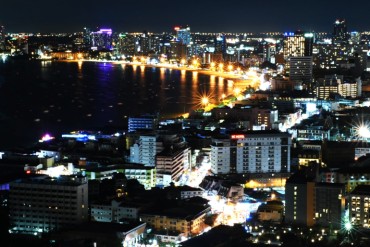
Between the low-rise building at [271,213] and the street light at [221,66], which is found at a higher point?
the street light at [221,66]

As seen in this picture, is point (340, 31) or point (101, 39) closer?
point (340, 31)

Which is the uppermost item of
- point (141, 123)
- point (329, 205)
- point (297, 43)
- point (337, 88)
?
point (297, 43)

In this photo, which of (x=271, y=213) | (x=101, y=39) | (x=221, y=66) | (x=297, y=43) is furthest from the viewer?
(x=101, y=39)

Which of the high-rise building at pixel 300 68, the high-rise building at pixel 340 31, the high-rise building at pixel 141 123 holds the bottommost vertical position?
the high-rise building at pixel 141 123

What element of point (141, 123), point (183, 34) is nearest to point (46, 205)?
point (141, 123)

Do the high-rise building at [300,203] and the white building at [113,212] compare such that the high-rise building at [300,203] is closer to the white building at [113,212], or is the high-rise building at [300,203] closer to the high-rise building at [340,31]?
the white building at [113,212]

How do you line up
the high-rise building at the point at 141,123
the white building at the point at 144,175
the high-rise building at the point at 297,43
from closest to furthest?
the white building at the point at 144,175 → the high-rise building at the point at 141,123 → the high-rise building at the point at 297,43

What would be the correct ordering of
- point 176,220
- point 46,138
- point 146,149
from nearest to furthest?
point 176,220 < point 146,149 < point 46,138

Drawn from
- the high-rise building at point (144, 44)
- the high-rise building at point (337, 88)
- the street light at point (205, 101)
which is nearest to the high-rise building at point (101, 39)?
the high-rise building at point (144, 44)

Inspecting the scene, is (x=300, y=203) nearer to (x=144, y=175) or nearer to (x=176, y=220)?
(x=176, y=220)
